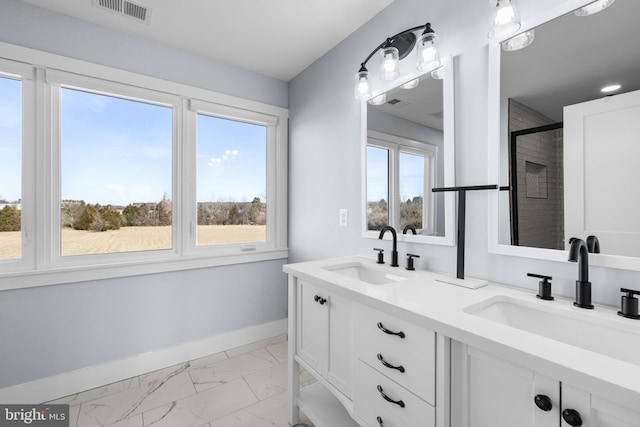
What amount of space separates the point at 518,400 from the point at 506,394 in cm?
3

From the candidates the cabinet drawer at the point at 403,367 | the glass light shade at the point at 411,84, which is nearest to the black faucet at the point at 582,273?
the cabinet drawer at the point at 403,367

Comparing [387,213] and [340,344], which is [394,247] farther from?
[340,344]

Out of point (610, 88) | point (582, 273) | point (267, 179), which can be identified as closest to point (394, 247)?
point (582, 273)

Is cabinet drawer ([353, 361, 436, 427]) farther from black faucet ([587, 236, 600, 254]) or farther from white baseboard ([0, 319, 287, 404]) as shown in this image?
white baseboard ([0, 319, 287, 404])

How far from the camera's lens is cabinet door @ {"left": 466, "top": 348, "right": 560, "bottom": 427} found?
68 centimetres

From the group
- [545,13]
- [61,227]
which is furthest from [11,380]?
[545,13]

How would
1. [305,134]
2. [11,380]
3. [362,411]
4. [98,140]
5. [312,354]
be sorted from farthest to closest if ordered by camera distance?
[305,134]
[98,140]
[11,380]
[312,354]
[362,411]

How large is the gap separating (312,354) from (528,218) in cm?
120

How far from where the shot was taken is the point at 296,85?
9.01 feet

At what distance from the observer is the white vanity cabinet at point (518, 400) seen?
608 mm

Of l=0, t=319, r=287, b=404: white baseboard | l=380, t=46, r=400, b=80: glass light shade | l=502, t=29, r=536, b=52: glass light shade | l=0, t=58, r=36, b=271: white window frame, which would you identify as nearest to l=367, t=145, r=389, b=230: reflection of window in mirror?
l=380, t=46, r=400, b=80: glass light shade

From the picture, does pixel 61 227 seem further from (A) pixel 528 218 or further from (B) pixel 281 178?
(A) pixel 528 218

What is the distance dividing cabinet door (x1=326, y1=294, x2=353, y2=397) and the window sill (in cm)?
143

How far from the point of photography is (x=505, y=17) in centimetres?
112
